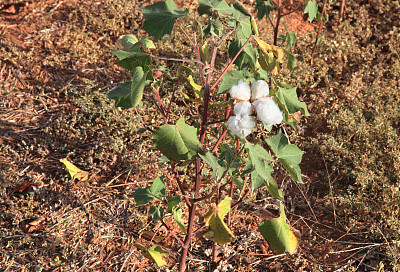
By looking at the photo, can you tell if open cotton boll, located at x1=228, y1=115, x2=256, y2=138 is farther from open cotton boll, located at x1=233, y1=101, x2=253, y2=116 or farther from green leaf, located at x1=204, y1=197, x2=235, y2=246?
green leaf, located at x1=204, y1=197, x2=235, y2=246

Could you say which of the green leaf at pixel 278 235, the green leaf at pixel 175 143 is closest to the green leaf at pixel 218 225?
the green leaf at pixel 278 235

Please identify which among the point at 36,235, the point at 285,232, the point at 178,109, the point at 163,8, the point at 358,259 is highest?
the point at 163,8

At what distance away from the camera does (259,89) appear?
4.57 feet

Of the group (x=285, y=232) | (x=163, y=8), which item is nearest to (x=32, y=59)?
(x=163, y=8)

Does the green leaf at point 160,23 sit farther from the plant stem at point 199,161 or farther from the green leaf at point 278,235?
the green leaf at point 278,235

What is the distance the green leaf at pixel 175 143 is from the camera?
1537mm

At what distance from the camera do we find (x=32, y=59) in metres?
3.52

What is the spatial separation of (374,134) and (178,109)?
5.28 feet

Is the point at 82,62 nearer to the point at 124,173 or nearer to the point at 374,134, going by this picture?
the point at 124,173

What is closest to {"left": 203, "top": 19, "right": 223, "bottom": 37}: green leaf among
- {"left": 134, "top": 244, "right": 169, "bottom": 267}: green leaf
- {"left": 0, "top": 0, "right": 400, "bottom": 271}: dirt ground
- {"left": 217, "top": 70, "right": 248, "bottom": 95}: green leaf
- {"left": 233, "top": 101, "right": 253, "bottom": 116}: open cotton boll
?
{"left": 217, "top": 70, "right": 248, "bottom": 95}: green leaf

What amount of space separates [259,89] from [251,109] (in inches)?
3.1

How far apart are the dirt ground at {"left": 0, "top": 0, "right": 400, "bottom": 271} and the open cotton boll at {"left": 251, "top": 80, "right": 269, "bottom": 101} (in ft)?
4.60

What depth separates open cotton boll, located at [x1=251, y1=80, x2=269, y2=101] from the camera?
4.55 feet

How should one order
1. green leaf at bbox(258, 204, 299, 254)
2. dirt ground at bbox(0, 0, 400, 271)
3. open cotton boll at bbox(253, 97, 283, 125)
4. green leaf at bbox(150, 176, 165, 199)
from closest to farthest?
open cotton boll at bbox(253, 97, 283, 125)
green leaf at bbox(258, 204, 299, 254)
green leaf at bbox(150, 176, 165, 199)
dirt ground at bbox(0, 0, 400, 271)
